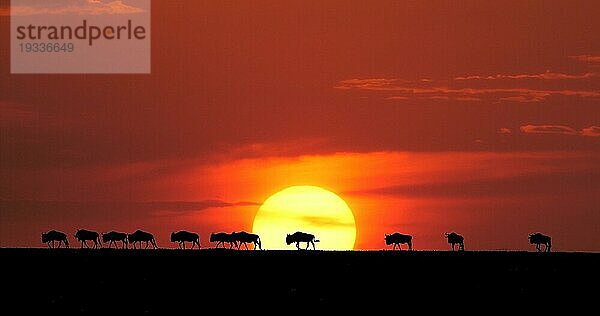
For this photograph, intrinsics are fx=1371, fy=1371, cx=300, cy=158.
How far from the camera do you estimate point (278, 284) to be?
62.6m

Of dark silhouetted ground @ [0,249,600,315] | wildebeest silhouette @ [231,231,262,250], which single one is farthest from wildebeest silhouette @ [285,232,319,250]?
dark silhouetted ground @ [0,249,600,315]

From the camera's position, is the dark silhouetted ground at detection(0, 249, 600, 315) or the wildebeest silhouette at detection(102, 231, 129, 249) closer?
the dark silhouetted ground at detection(0, 249, 600, 315)

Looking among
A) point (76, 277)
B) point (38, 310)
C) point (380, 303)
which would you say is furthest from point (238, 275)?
point (38, 310)

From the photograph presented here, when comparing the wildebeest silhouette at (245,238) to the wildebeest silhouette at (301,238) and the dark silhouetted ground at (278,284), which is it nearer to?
the wildebeest silhouette at (301,238)

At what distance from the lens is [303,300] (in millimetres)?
52969

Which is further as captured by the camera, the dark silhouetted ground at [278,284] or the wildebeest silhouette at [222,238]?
the wildebeest silhouette at [222,238]

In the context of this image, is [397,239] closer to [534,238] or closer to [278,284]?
[534,238]

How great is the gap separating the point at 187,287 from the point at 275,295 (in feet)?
18.6

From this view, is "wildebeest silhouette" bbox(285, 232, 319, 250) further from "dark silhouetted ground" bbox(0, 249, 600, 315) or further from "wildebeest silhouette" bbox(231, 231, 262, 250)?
"dark silhouetted ground" bbox(0, 249, 600, 315)

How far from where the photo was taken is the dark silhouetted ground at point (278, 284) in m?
51.2

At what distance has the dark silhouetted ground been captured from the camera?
168ft

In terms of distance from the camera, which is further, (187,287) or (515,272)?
(515,272)

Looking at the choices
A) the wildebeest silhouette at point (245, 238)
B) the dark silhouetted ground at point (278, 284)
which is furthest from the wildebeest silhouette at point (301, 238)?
the dark silhouetted ground at point (278, 284)

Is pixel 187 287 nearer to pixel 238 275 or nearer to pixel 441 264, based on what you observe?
pixel 238 275
